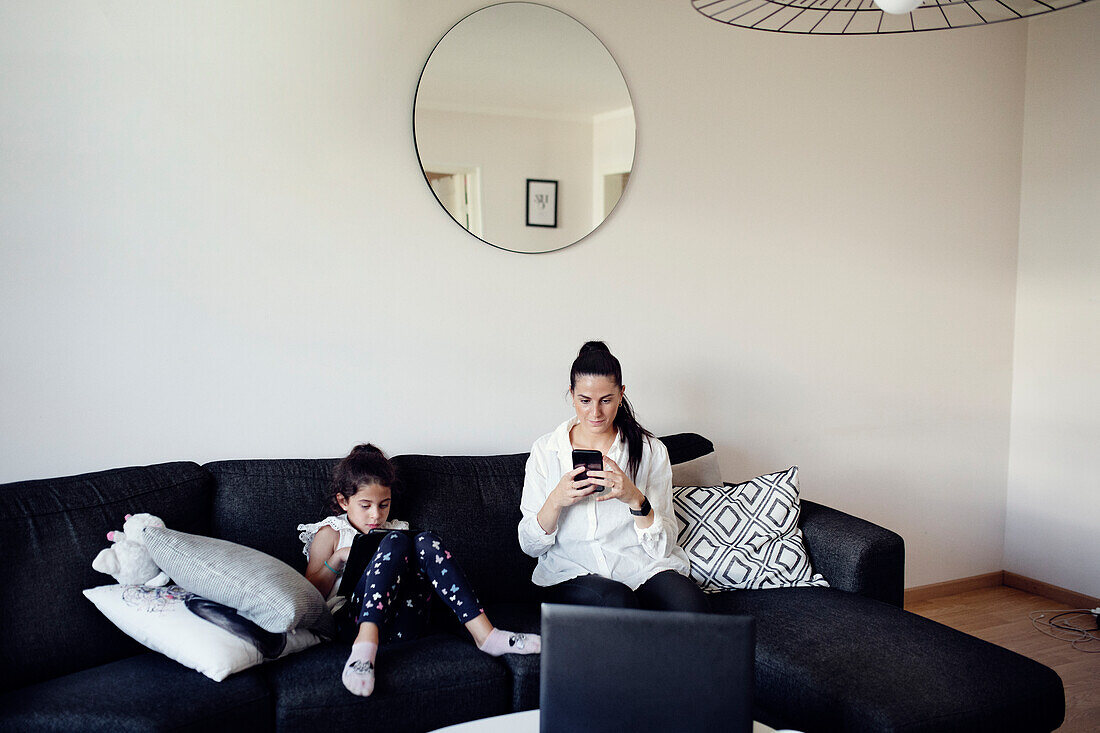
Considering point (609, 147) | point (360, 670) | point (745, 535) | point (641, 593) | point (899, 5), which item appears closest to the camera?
point (899, 5)

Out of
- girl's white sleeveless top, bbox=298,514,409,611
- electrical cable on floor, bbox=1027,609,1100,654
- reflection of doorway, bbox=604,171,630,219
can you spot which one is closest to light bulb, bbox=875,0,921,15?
girl's white sleeveless top, bbox=298,514,409,611

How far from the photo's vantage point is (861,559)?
2.58m

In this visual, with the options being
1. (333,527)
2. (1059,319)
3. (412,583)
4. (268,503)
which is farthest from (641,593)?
(1059,319)

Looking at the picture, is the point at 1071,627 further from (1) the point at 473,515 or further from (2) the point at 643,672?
(2) the point at 643,672

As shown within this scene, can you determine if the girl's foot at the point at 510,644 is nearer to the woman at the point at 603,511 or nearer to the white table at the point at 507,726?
the woman at the point at 603,511

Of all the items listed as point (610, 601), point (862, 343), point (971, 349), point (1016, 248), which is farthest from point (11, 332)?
point (1016, 248)

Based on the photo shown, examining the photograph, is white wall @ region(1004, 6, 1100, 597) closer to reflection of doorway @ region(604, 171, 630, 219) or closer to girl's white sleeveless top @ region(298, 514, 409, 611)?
reflection of doorway @ region(604, 171, 630, 219)

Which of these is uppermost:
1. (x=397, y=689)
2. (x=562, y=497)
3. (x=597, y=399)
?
(x=597, y=399)

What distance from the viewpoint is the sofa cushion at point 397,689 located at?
74.9 inches

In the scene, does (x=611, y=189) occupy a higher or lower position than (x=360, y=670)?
higher

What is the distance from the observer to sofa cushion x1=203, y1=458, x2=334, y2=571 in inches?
91.9

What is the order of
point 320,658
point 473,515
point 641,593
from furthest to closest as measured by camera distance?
point 473,515 < point 641,593 < point 320,658

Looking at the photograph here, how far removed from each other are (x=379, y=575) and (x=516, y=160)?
145cm

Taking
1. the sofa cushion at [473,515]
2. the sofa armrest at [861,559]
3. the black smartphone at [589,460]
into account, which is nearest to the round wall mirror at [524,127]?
the sofa cushion at [473,515]
